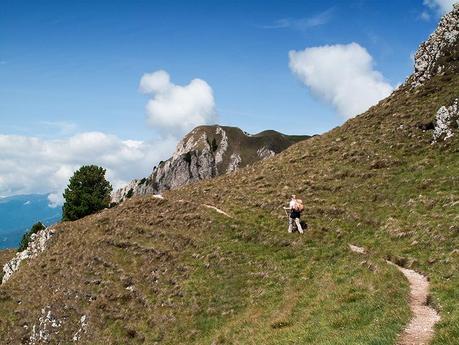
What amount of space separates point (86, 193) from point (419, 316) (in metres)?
Result: 79.7

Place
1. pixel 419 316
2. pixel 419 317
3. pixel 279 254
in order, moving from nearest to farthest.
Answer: pixel 419 317, pixel 419 316, pixel 279 254

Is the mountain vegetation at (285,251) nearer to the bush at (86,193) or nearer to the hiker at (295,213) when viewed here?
the hiker at (295,213)

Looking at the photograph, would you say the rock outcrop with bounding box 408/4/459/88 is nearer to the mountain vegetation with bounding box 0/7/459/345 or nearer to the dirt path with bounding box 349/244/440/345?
the mountain vegetation with bounding box 0/7/459/345

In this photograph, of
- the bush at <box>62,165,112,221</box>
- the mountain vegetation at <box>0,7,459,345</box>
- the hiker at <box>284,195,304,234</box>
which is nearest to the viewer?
the mountain vegetation at <box>0,7,459,345</box>

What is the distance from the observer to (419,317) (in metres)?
16.6

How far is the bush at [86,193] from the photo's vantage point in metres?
86.2

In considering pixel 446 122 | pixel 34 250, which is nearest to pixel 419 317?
pixel 446 122

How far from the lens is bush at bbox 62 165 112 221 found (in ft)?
283

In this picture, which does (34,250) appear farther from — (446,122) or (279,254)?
(446,122)

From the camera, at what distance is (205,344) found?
2622 cm

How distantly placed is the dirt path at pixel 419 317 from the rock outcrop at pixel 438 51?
4068cm

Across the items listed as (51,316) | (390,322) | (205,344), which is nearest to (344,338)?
(390,322)

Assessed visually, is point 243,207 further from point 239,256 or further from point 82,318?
point 82,318

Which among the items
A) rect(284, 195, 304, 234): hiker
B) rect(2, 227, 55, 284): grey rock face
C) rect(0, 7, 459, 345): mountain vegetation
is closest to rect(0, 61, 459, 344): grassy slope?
rect(0, 7, 459, 345): mountain vegetation
